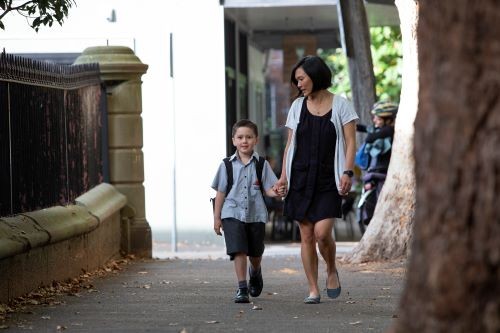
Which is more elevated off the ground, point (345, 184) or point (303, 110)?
point (303, 110)

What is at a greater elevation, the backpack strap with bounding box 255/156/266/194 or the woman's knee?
the backpack strap with bounding box 255/156/266/194

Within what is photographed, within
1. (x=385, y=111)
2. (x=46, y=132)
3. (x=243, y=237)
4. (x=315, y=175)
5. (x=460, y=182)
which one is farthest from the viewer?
(x=385, y=111)

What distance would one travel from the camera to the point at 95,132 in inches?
568

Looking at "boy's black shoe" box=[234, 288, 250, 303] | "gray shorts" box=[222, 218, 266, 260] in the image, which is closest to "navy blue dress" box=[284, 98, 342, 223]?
"gray shorts" box=[222, 218, 266, 260]

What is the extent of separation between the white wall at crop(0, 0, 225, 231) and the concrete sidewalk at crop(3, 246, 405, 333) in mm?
7530

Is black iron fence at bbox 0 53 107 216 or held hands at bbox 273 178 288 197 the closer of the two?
held hands at bbox 273 178 288 197

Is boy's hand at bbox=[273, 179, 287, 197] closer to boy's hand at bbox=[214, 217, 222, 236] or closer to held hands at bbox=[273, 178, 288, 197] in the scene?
held hands at bbox=[273, 178, 288, 197]

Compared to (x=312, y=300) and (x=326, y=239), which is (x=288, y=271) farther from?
(x=326, y=239)

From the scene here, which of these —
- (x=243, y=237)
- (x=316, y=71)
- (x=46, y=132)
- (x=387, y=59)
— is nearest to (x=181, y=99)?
(x=46, y=132)

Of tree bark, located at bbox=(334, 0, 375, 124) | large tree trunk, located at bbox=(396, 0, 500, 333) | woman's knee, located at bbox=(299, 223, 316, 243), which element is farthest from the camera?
tree bark, located at bbox=(334, 0, 375, 124)

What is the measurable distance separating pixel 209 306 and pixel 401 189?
15.4 feet

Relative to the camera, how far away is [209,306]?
945 cm

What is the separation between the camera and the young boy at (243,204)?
9906 mm

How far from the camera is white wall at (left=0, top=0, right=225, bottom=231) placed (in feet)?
67.6
